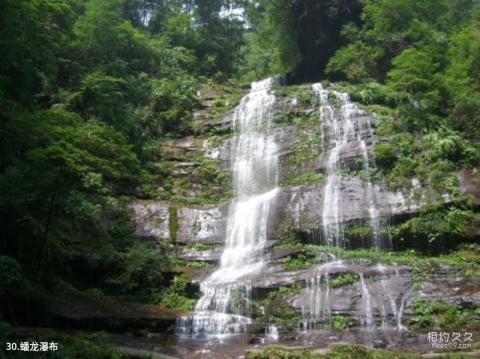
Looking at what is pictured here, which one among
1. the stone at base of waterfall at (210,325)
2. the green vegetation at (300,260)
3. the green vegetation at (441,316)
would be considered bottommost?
the stone at base of waterfall at (210,325)

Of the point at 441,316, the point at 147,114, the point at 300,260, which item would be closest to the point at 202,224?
the point at 300,260

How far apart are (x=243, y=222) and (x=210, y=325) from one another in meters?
5.05

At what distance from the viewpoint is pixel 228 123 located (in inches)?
827

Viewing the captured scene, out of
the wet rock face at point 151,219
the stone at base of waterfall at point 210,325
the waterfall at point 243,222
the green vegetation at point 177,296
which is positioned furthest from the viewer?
the wet rock face at point 151,219

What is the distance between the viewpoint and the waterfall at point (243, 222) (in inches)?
472

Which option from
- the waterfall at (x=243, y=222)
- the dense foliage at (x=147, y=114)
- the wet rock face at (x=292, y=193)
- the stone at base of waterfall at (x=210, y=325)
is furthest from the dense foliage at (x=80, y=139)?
the stone at base of waterfall at (x=210, y=325)

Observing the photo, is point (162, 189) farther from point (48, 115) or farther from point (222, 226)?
point (48, 115)

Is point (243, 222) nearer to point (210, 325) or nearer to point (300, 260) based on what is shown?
point (300, 260)

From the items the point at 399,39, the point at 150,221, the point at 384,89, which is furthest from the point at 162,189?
the point at 399,39

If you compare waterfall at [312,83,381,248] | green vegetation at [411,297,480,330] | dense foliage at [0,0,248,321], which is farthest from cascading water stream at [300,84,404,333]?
dense foliage at [0,0,248,321]

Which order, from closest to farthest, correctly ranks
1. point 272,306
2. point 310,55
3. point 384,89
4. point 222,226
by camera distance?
1. point 272,306
2. point 222,226
3. point 384,89
4. point 310,55

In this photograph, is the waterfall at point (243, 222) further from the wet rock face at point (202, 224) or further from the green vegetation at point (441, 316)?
the green vegetation at point (441, 316)

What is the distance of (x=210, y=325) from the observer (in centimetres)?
1167

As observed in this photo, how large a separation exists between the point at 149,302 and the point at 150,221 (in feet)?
12.1
